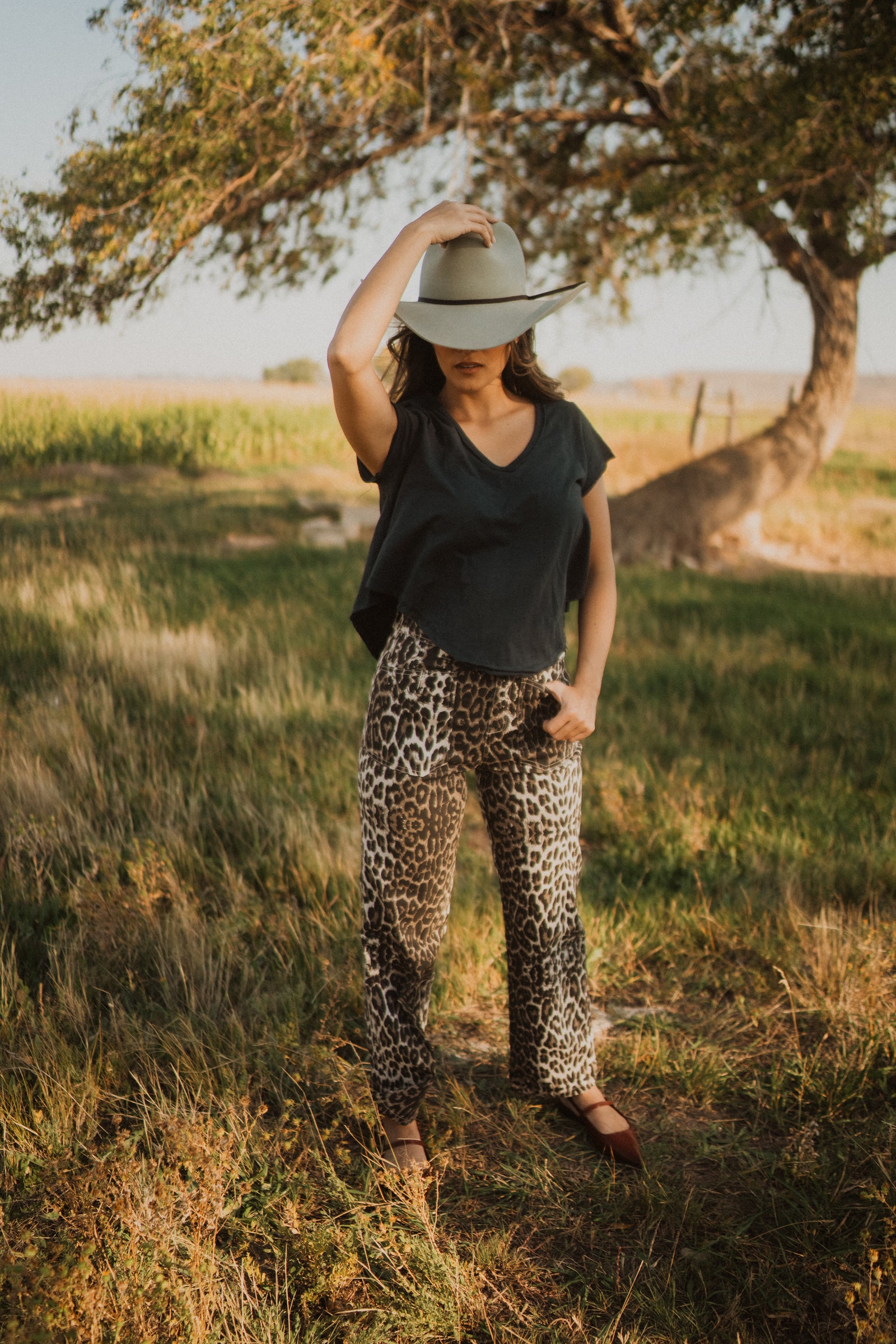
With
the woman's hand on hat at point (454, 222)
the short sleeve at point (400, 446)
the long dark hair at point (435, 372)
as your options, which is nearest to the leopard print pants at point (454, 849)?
the short sleeve at point (400, 446)

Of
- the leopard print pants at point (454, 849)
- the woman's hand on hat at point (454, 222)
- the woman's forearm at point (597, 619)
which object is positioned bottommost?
the leopard print pants at point (454, 849)

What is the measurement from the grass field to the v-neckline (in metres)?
1.67

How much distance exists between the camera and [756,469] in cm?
1205

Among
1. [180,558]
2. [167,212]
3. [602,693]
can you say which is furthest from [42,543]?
[602,693]

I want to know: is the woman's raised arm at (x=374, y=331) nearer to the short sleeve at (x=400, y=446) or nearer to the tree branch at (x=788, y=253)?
the short sleeve at (x=400, y=446)

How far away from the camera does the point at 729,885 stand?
4.04m

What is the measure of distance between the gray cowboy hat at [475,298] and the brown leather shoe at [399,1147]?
198 cm

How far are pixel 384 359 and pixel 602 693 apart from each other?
407cm

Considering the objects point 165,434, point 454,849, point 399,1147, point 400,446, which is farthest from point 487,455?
point 165,434

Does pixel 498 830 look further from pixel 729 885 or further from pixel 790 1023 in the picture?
pixel 729 885

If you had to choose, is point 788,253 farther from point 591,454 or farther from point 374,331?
point 374,331

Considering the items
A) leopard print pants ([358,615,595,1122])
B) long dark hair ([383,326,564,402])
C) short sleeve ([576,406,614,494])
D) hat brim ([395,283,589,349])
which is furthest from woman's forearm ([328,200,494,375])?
leopard print pants ([358,615,595,1122])

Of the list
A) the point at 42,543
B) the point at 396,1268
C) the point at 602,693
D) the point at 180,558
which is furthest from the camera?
the point at 180,558

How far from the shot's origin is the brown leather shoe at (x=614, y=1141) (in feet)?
8.54
